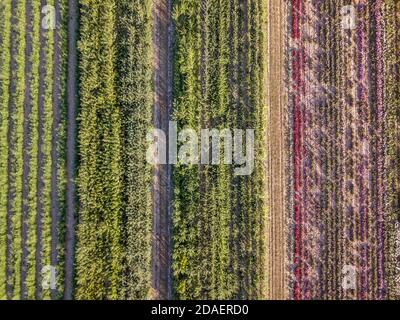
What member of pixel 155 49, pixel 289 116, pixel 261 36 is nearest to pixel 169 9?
pixel 155 49

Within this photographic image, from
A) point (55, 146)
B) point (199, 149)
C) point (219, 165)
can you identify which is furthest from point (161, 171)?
point (55, 146)

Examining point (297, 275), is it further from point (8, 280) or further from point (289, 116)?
point (8, 280)

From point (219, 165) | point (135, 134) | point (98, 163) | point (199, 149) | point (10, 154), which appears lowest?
point (219, 165)

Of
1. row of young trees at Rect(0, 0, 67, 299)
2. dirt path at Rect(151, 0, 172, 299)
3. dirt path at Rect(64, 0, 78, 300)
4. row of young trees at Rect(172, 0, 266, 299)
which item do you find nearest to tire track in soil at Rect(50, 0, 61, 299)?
row of young trees at Rect(0, 0, 67, 299)

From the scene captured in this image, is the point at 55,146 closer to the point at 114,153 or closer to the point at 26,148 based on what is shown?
the point at 26,148

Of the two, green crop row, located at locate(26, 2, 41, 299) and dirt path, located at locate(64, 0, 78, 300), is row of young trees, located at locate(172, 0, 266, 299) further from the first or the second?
green crop row, located at locate(26, 2, 41, 299)
